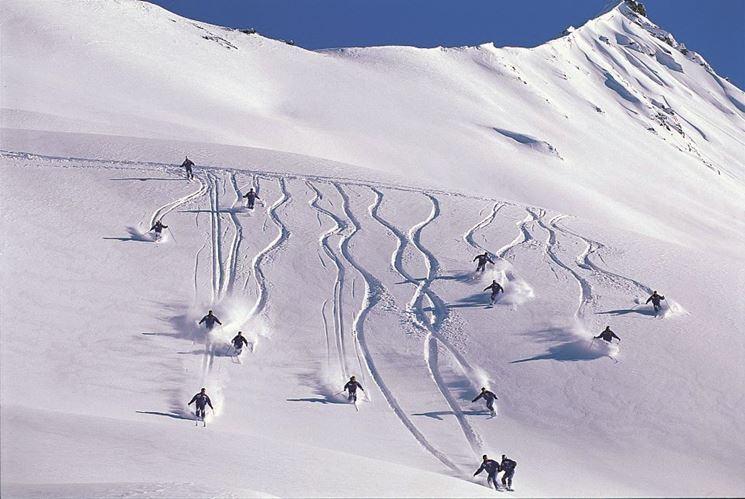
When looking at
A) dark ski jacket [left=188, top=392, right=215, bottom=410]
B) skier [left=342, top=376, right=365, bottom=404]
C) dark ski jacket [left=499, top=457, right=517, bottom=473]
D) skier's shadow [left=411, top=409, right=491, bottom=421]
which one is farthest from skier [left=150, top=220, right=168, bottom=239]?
dark ski jacket [left=499, top=457, right=517, bottom=473]

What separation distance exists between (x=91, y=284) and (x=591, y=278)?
16.2 meters

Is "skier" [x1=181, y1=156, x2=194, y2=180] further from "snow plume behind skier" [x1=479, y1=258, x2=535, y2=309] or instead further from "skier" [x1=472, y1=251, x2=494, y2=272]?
"snow plume behind skier" [x1=479, y1=258, x2=535, y2=309]

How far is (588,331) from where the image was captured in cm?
2144

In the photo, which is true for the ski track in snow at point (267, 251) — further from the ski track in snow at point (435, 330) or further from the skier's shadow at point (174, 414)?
the skier's shadow at point (174, 414)

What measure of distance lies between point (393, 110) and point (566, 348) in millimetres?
44996

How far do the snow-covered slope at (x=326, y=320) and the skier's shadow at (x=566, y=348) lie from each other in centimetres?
7

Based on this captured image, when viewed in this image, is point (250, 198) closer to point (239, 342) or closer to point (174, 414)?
point (239, 342)

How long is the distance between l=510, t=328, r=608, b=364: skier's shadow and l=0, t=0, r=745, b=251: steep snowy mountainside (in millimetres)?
16432

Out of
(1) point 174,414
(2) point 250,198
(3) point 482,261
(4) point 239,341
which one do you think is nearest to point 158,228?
(2) point 250,198

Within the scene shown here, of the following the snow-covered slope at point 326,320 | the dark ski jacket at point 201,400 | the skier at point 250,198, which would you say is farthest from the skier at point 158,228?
the dark ski jacket at point 201,400

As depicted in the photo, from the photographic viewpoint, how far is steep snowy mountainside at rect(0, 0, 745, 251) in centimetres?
4597

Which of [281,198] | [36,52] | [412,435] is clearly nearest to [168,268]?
[281,198]

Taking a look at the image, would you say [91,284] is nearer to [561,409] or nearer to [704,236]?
[561,409]

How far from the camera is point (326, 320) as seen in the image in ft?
73.2
